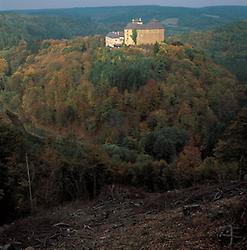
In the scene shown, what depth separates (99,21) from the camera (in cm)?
15250

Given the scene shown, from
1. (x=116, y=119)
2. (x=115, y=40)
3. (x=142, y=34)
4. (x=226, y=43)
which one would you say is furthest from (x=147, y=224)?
(x=226, y=43)

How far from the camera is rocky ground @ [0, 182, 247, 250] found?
7949 millimetres

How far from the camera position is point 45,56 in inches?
2194

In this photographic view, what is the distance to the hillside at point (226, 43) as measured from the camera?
62119 millimetres

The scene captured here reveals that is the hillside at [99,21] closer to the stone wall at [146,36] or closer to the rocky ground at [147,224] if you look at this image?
the stone wall at [146,36]

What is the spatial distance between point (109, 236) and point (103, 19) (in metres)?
152

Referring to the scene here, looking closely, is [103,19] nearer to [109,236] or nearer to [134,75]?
[134,75]

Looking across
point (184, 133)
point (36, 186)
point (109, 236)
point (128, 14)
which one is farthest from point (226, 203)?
point (128, 14)

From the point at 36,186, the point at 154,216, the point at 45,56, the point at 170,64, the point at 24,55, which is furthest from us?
the point at 24,55

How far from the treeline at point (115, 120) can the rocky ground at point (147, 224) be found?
3915mm

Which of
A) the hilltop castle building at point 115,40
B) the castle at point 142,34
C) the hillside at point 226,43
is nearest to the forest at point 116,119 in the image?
the hillside at point 226,43

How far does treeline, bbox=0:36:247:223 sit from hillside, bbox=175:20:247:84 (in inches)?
580

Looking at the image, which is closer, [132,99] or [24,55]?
[132,99]

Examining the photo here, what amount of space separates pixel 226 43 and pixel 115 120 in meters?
37.2
